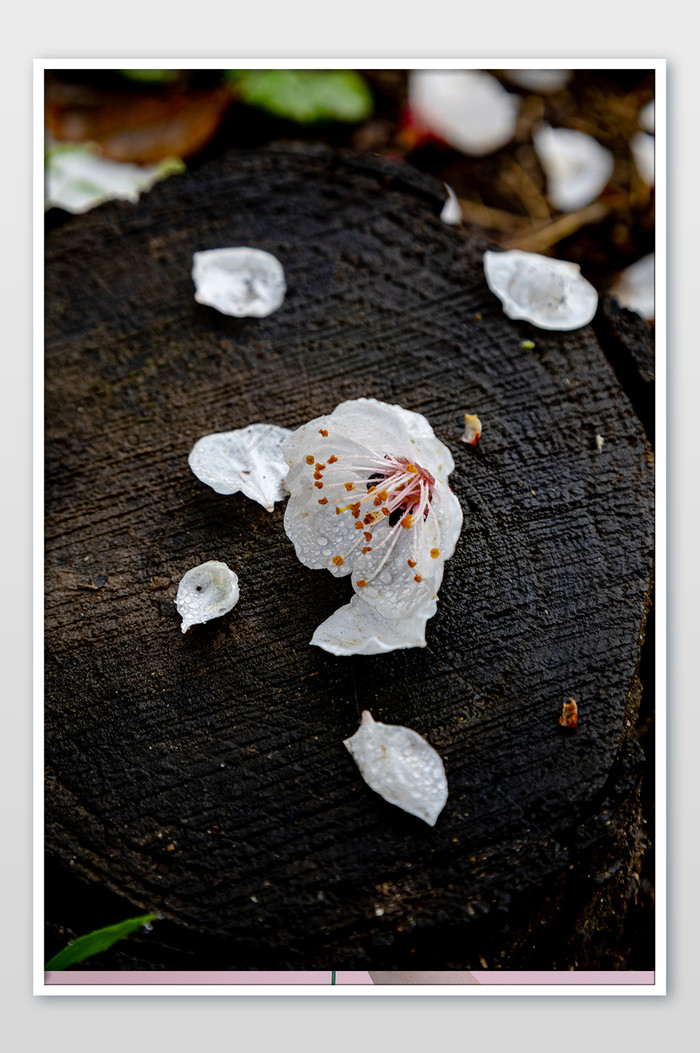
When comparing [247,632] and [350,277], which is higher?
[350,277]

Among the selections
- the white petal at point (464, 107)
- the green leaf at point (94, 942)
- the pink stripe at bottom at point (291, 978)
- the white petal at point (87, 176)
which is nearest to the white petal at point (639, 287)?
the white petal at point (464, 107)

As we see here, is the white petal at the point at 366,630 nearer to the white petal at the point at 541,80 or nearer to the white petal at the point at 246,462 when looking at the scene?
the white petal at the point at 246,462

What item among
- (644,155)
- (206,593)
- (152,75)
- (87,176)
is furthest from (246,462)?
(644,155)

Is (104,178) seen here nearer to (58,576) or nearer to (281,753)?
(58,576)

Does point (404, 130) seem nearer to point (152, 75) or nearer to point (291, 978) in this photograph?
point (152, 75)

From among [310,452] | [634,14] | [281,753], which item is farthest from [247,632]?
[634,14]

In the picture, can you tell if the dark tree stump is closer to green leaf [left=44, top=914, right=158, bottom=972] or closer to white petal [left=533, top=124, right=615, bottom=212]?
green leaf [left=44, top=914, right=158, bottom=972]

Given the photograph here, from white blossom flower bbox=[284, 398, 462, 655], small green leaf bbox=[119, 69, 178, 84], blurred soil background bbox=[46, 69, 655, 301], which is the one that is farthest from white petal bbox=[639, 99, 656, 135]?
white blossom flower bbox=[284, 398, 462, 655]
